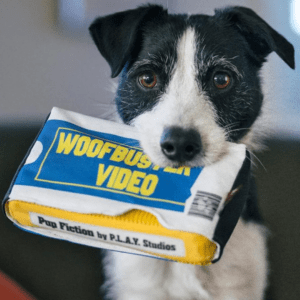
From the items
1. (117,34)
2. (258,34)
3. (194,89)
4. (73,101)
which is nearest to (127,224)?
(194,89)

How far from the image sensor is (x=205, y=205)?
683 mm

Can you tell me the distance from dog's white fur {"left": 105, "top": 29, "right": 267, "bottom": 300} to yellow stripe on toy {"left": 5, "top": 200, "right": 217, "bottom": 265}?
291mm

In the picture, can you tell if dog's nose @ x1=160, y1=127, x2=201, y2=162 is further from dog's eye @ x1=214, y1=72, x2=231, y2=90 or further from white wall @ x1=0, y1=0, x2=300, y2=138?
white wall @ x1=0, y1=0, x2=300, y2=138

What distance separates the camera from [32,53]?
55.2 inches

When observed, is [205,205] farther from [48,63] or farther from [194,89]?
[48,63]

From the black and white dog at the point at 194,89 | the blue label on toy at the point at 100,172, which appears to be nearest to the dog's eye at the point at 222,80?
the black and white dog at the point at 194,89

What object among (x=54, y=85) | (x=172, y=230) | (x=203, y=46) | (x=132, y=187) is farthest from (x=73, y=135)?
(x=54, y=85)

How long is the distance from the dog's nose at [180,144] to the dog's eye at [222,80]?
24cm

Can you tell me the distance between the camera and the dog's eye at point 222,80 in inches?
40.8

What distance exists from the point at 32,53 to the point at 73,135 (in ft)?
2.44

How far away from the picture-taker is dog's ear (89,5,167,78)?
3.32 ft

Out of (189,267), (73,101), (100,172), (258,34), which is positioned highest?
(258,34)

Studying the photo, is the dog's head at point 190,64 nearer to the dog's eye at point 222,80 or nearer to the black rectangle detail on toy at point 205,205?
the dog's eye at point 222,80

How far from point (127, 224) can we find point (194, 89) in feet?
1.44
